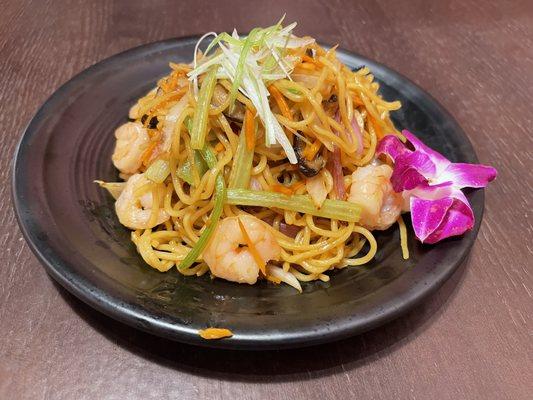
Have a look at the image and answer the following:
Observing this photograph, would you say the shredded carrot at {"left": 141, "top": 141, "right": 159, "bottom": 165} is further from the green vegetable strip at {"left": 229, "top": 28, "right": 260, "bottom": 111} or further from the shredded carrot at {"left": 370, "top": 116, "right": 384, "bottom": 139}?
the shredded carrot at {"left": 370, "top": 116, "right": 384, "bottom": 139}

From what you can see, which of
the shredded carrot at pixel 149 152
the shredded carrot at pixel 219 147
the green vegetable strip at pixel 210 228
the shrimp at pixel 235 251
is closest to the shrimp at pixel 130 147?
the shredded carrot at pixel 149 152

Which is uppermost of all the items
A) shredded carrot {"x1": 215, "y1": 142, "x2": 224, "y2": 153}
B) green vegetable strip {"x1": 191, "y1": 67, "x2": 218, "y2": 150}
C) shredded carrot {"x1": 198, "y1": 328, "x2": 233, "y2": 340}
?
green vegetable strip {"x1": 191, "y1": 67, "x2": 218, "y2": 150}

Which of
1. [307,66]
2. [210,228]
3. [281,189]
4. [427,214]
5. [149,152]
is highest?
[307,66]

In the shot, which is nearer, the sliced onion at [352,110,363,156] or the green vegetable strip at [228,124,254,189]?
the green vegetable strip at [228,124,254,189]

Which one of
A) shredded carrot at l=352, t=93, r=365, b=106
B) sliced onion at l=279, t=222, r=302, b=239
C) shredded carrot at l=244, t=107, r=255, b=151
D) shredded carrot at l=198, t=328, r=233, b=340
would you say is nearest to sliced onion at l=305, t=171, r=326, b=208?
sliced onion at l=279, t=222, r=302, b=239

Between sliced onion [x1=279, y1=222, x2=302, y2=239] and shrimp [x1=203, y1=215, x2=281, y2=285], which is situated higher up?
shrimp [x1=203, y1=215, x2=281, y2=285]

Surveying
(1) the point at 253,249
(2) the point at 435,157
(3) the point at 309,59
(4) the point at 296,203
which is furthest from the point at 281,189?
(2) the point at 435,157

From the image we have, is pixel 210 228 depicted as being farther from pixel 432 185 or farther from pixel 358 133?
pixel 432 185
